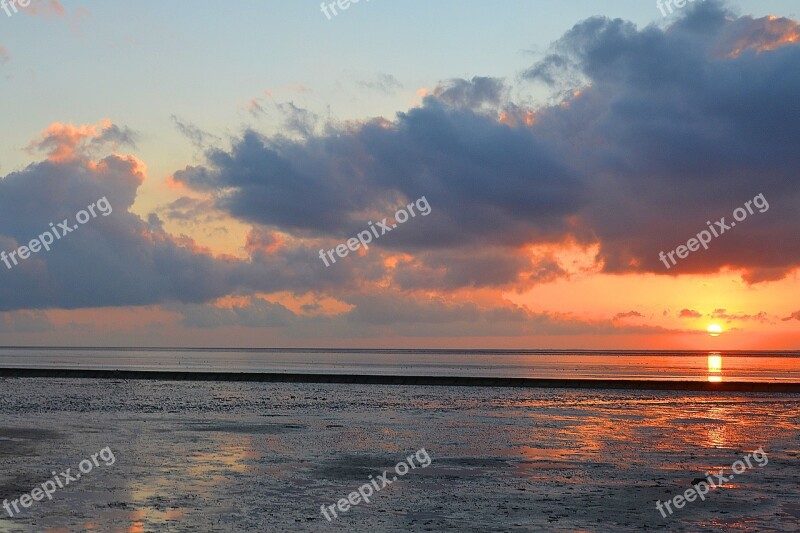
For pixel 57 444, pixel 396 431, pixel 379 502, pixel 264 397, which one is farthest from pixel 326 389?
pixel 379 502

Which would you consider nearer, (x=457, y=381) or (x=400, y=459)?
(x=400, y=459)

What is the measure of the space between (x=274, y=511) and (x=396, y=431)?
19.7 m

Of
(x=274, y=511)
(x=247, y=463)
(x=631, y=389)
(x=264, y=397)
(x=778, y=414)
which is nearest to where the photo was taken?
(x=274, y=511)

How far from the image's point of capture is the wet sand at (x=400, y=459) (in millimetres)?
20031

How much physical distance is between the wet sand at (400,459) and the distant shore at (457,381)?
16850 mm

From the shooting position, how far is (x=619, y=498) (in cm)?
2278

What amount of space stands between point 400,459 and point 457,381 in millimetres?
56085

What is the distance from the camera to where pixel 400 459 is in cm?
3059

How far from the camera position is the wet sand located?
65.7 feet

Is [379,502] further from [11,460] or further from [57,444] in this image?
[57,444]

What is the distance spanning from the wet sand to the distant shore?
16850mm

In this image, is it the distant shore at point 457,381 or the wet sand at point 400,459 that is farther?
the distant shore at point 457,381

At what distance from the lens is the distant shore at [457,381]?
249 ft

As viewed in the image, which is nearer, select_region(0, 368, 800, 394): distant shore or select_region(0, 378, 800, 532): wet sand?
select_region(0, 378, 800, 532): wet sand
